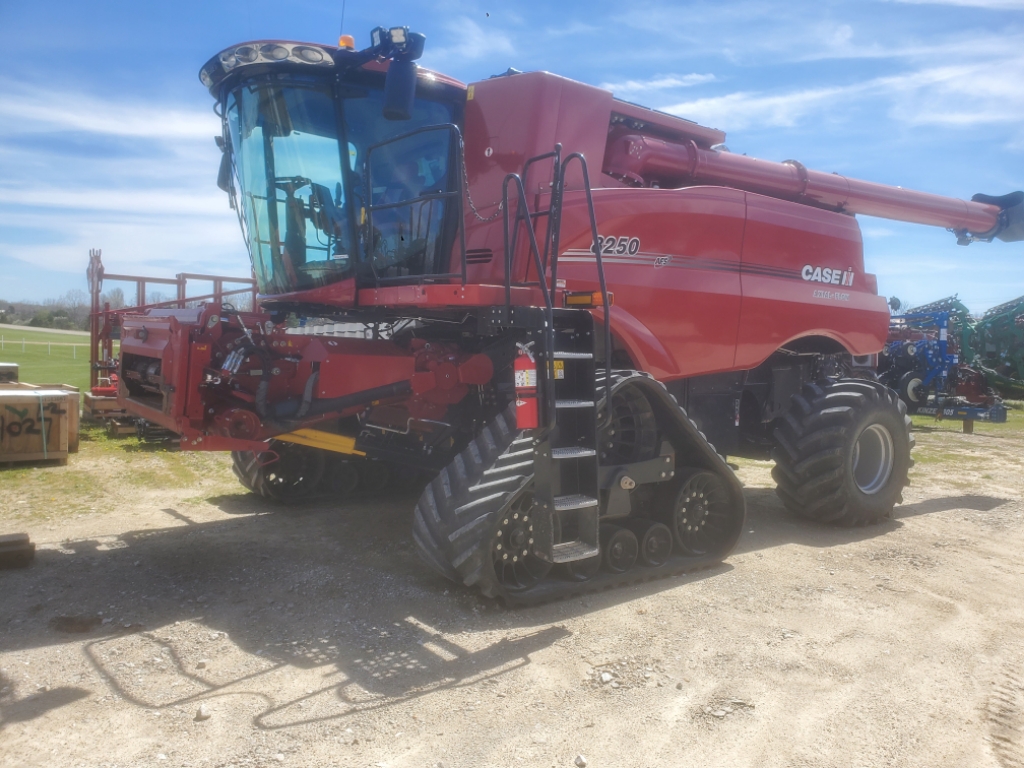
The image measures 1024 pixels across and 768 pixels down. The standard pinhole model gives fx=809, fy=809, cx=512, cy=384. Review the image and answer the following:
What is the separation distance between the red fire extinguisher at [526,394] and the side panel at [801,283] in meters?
2.68

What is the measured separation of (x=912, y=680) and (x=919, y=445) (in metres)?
10.3

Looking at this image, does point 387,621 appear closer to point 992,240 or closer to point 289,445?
point 289,445

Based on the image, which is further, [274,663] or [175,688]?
[274,663]

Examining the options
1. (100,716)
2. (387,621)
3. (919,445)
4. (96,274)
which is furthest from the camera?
(919,445)

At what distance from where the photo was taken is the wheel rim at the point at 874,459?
23.6 feet

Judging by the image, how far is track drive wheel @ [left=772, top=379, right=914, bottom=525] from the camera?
6.64 meters

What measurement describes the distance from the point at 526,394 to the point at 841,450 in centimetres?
347

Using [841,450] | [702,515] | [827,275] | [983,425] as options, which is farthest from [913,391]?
[702,515]

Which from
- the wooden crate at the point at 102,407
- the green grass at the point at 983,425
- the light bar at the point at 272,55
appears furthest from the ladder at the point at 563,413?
the green grass at the point at 983,425

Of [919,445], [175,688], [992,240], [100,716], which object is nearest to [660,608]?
[175,688]

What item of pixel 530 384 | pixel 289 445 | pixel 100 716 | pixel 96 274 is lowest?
pixel 100 716

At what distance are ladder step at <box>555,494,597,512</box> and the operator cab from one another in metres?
1.91

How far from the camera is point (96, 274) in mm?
11883

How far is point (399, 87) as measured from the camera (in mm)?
4742
